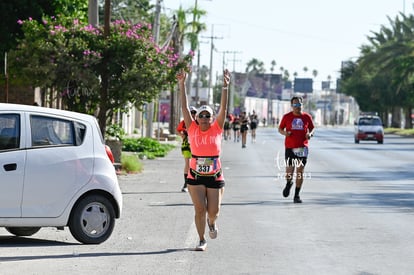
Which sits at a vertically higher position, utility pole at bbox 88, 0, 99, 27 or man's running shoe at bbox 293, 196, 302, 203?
utility pole at bbox 88, 0, 99, 27

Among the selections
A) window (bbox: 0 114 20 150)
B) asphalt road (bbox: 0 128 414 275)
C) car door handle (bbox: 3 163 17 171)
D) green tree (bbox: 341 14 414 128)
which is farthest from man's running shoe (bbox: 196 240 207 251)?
green tree (bbox: 341 14 414 128)

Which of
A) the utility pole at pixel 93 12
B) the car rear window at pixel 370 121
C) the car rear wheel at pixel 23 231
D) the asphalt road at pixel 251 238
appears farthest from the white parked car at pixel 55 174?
the car rear window at pixel 370 121

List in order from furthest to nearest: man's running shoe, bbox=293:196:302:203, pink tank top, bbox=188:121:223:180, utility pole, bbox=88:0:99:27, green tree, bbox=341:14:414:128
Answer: green tree, bbox=341:14:414:128
utility pole, bbox=88:0:99:27
man's running shoe, bbox=293:196:302:203
pink tank top, bbox=188:121:223:180

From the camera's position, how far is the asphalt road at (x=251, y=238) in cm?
1108

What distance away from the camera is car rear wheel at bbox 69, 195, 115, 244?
41.4ft

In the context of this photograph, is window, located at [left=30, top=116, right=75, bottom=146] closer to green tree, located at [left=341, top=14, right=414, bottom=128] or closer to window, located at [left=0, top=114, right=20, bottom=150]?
window, located at [left=0, top=114, right=20, bottom=150]

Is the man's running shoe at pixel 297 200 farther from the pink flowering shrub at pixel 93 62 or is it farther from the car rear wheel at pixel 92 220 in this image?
the pink flowering shrub at pixel 93 62

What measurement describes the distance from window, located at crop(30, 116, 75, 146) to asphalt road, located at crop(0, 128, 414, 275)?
126 centimetres

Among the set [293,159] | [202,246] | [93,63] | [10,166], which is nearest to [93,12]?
[93,63]

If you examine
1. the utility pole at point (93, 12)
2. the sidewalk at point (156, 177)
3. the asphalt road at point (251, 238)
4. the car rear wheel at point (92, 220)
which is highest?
the utility pole at point (93, 12)

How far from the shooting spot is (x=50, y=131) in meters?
12.6

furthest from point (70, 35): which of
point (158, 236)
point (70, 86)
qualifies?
point (158, 236)

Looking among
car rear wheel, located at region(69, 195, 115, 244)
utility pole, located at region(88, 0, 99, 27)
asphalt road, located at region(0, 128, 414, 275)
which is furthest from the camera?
utility pole, located at region(88, 0, 99, 27)

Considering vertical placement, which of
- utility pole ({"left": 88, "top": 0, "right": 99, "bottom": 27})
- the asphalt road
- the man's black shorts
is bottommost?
Answer: the asphalt road
